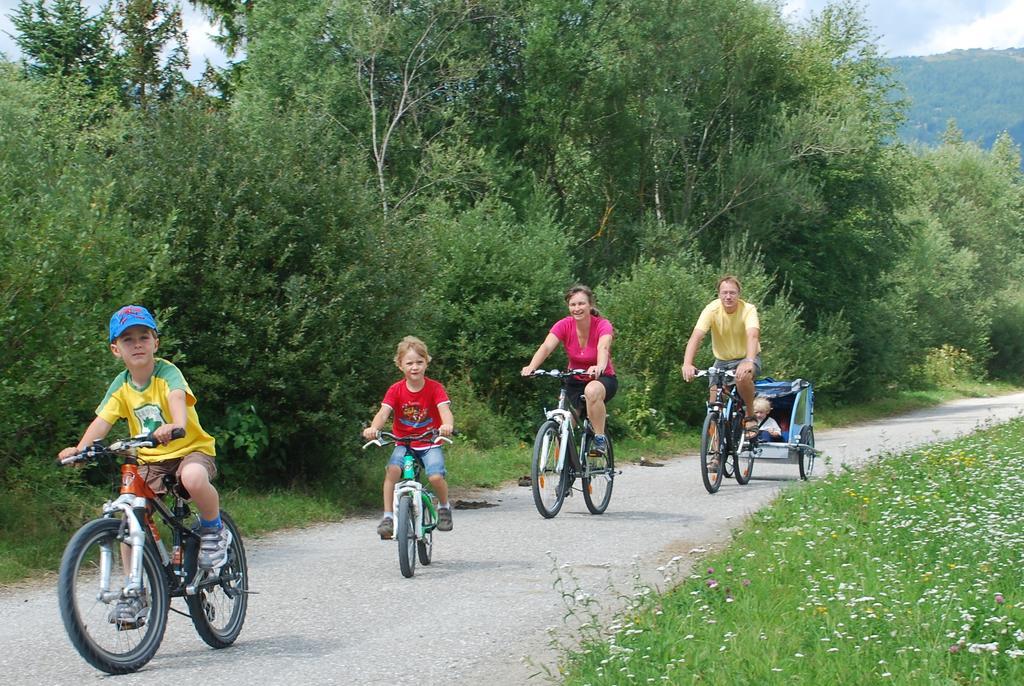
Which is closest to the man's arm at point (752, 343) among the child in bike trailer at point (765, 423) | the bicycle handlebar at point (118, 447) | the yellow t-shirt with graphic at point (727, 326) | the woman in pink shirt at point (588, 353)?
the yellow t-shirt with graphic at point (727, 326)

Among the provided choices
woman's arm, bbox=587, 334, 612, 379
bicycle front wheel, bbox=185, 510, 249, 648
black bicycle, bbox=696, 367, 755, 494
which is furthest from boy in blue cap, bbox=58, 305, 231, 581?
black bicycle, bbox=696, 367, 755, 494

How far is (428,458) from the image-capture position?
8812 mm

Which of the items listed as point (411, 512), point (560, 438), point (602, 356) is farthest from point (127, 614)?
point (602, 356)

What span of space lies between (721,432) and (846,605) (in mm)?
6947

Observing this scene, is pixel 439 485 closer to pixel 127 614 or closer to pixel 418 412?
pixel 418 412

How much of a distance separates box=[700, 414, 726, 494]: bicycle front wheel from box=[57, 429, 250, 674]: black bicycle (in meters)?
7.34

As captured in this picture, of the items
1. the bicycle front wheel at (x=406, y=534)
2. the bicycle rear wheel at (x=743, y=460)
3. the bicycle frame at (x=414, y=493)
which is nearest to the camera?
the bicycle front wheel at (x=406, y=534)

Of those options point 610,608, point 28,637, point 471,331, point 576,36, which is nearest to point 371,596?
point 610,608

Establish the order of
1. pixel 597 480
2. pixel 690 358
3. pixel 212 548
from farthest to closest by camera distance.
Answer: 1. pixel 690 358
2. pixel 597 480
3. pixel 212 548

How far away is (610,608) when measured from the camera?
706 centimetres

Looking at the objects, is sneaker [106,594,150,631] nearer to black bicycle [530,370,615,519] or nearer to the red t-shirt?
the red t-shirt

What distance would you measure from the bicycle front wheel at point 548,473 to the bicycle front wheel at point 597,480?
0.80 ft

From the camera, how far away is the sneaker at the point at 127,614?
5.64m

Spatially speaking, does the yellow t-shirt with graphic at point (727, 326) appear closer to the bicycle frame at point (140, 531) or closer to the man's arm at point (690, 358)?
the man's arm at point (690, 358)
